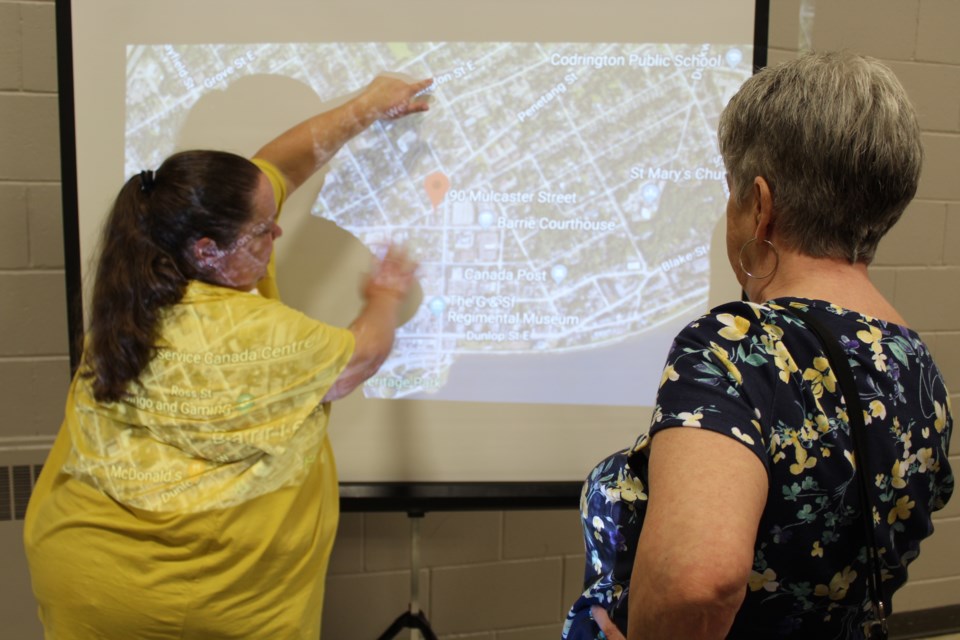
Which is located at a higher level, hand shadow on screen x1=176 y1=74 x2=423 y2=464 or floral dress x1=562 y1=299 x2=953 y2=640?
hand shadow on screen x1=176 y1=74 x2=423 y2=464

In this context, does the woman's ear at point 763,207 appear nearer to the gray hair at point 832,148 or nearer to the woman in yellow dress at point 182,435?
the gray hair at point 832,148

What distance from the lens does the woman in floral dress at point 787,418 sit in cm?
66

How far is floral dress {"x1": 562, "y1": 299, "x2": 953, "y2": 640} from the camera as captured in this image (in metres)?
0.70

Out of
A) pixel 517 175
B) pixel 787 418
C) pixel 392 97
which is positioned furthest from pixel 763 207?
pixel 392 97

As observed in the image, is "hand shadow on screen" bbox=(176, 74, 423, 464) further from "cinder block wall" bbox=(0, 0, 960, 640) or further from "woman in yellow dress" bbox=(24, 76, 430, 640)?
"cinder block wall" bbox=(0, 0, 960, 640)

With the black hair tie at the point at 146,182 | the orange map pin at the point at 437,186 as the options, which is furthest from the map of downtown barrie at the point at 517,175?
the black hair tie at the point at 146,182

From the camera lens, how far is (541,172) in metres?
1.56

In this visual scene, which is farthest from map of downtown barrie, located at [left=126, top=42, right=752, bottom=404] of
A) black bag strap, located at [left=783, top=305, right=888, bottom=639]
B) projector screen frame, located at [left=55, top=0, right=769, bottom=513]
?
black bag strap, located at [left=783, top=305, right=888, bottom=639]

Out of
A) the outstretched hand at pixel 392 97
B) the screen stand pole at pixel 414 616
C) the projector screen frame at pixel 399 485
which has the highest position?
the outstretched hand at pixel 392 97

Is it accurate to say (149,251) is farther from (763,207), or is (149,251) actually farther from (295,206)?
(763,207)

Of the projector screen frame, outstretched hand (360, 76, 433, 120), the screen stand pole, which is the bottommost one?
the screen stand pole

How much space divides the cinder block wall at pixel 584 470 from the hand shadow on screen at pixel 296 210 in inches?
19.5

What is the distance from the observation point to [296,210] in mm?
1527

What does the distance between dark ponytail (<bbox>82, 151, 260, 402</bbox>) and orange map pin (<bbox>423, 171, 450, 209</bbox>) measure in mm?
423
